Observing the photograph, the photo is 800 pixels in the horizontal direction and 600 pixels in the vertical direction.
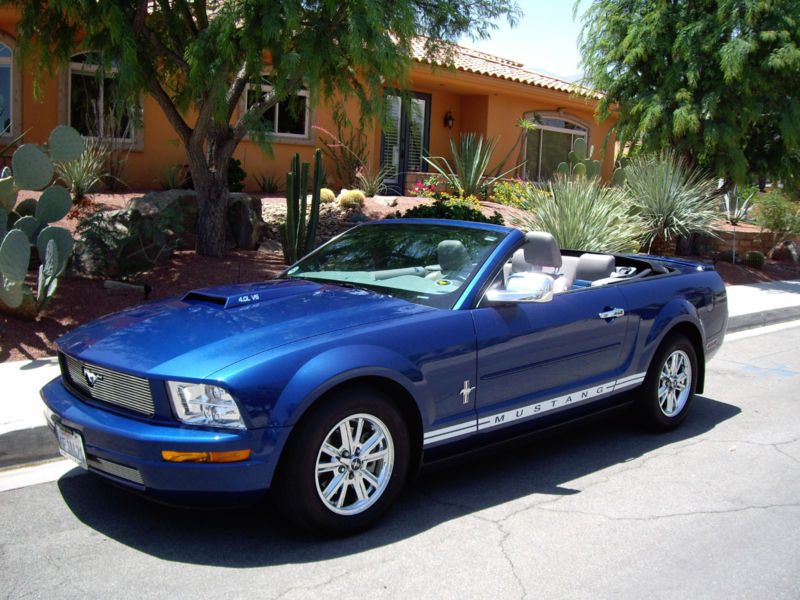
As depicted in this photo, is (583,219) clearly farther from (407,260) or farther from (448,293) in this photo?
(448,293)

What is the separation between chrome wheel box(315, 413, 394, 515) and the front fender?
0.70 ft

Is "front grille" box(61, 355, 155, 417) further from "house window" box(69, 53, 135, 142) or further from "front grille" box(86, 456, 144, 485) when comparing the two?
"house window" box(69, 53, 135, 142)

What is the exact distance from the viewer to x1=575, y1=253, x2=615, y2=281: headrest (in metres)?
6.07

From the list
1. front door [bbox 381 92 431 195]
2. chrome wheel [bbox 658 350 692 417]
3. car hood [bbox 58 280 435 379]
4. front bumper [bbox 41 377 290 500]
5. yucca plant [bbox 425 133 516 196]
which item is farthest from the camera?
front door [bbox 381 92 431 195]

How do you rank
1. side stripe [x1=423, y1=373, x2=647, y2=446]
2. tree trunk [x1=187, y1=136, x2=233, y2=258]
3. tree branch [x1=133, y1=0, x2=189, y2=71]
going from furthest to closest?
tree trunk [x1=187, y1=136, x2=233, y2=258] → tree branch [x1=133, y1=0, x2=189, y2=71] → side stripe [x1=423, y1=373, x2=647, y2=446]

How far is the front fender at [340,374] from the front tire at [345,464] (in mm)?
100

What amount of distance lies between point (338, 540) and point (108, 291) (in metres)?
5.75

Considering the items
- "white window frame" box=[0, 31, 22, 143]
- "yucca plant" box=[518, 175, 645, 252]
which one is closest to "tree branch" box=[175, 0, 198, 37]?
"white window frame" box=[0, 31, 22, 143]

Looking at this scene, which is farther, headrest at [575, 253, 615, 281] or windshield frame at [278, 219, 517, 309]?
headrest at [575, 253, 615, 281]

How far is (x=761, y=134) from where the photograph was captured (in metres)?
16.3

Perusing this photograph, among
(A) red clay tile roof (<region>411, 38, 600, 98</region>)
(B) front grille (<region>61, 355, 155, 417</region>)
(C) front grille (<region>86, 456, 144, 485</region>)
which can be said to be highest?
(A) red clay tile roof (<region>411, 38, 600, 98</region>)

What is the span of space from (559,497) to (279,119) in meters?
14.0

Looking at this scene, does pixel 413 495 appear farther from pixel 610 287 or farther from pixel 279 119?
pixel 279 119

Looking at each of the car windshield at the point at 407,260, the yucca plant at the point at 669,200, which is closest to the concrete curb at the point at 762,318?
the yucca plant at the point at 669,200
